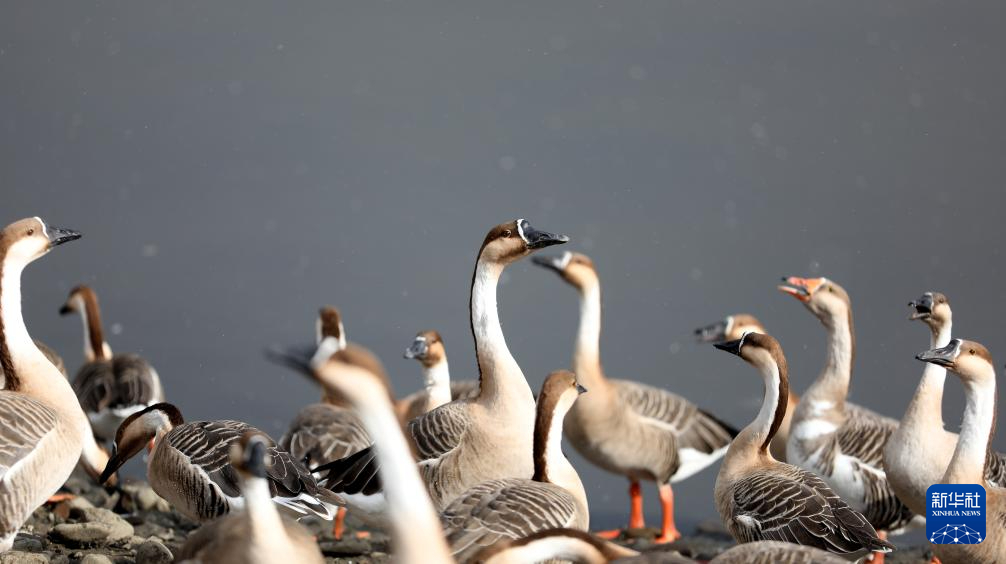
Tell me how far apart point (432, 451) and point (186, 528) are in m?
3.57

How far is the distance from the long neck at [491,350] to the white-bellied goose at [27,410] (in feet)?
8.35

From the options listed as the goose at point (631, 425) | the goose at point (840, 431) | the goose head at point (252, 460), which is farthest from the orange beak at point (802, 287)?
the goose head at point (252, 460)

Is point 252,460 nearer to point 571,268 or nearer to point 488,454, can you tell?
point 488,454

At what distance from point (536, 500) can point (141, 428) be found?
3.38m

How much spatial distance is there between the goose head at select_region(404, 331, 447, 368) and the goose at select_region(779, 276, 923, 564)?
2.93m

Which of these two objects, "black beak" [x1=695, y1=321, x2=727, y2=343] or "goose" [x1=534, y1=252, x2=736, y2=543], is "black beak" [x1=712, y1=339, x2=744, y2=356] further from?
"black beak" [x1=695, y1=321, x2=727, y2=343]

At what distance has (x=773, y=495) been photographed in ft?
19.2

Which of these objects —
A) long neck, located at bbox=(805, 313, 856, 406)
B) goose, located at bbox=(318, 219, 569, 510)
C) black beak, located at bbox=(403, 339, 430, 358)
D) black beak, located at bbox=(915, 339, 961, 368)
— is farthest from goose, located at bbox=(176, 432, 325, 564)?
long neck, located at bbox=(805, 313, 856, 406)

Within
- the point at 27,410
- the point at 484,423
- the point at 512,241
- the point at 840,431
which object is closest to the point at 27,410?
the point at 27,410

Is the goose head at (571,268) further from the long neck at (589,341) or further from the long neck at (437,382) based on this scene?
the long neck at (437,382)

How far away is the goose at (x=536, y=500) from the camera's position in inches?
192

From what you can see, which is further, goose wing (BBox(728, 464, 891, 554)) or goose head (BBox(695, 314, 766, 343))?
goose head (BBox(695, 314, 766, 343))

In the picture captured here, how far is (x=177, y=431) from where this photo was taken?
657 cm

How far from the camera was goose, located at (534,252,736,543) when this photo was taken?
9.99 m
